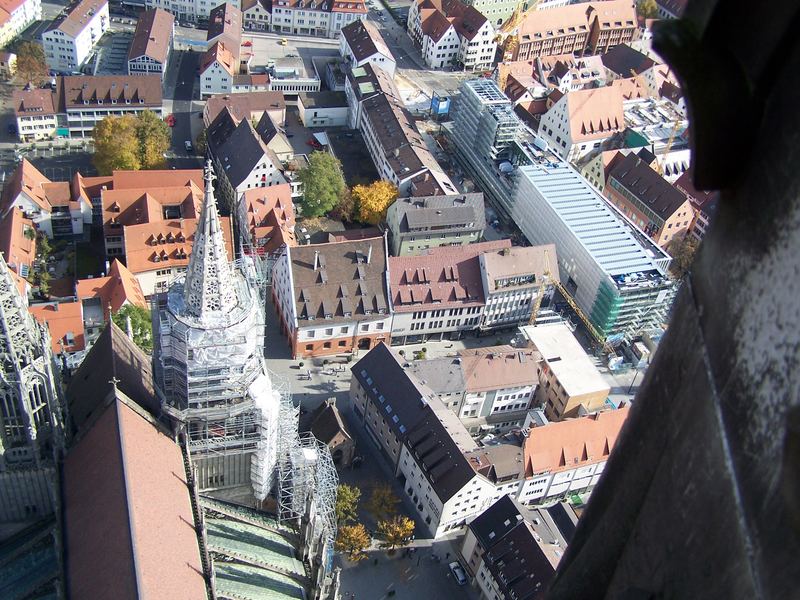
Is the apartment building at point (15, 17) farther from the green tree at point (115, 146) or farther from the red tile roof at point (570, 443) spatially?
the red tile roof at point (570, 443)

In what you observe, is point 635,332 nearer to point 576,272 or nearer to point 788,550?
point 576,272

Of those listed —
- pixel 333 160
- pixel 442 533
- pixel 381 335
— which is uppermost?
pixel 333 160

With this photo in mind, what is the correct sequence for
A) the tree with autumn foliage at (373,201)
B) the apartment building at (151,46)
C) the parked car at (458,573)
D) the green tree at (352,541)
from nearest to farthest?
the green tree at (352,541) < the parked car at (458,573) < the tree with autumn foliage at (373,201) < the apartment building at (151,46)

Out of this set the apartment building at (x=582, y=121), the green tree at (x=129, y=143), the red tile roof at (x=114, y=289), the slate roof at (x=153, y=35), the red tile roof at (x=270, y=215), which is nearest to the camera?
the red tile roof at (x=114, y=289)

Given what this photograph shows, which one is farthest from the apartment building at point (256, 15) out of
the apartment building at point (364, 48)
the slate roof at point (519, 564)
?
the slate roof at point (519, 564)

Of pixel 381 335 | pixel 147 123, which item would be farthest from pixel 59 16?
pixel 381 335

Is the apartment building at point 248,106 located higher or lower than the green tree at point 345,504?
higher

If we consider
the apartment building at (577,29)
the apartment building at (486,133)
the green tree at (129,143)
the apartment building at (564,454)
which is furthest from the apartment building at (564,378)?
the apartment building at (577,29)

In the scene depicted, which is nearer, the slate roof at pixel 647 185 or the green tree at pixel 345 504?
the green tree at pixel 345 504

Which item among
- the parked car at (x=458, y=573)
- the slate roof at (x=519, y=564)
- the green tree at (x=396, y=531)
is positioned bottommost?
the parked car at (x=458, y=573)
